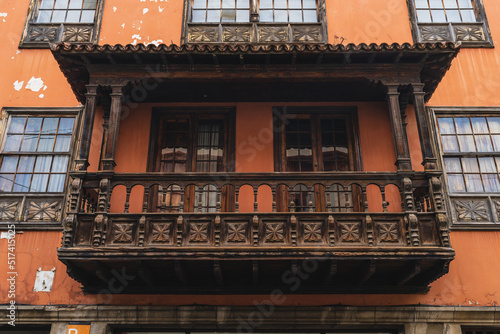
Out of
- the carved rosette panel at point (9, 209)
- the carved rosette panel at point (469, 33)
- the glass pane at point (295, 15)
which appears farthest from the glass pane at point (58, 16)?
the carved rosette panel at point (469, 33)

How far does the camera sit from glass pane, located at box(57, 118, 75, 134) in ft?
30.7

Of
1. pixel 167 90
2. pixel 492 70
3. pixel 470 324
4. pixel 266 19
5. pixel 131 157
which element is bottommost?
pixel 470 324

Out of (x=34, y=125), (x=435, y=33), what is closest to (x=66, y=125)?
(x=34, y=125)

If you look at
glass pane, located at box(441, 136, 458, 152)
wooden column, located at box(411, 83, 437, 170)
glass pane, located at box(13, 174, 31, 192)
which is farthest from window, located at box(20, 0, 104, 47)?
glass pane, located at box(441, 136, 458, 152)

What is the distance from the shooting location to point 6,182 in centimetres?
893

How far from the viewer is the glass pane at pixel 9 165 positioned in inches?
355

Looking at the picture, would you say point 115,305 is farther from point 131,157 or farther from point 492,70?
point 492,70

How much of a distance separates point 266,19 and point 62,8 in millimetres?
4613

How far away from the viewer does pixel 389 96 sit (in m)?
7.82

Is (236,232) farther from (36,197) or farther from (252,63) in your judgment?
(36,197)

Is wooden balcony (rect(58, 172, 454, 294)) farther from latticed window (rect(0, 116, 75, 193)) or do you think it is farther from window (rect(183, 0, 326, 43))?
window (rect(183, 0, 326, 43))

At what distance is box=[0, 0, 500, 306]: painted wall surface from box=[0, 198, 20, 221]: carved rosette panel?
0.43 m

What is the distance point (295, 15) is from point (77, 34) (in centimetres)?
480

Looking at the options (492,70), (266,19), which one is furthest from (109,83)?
(492,70)
